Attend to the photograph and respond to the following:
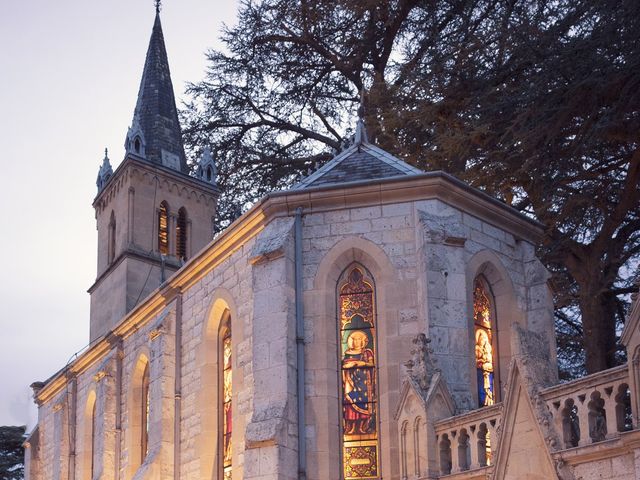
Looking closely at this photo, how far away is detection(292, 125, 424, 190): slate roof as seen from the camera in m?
17.9

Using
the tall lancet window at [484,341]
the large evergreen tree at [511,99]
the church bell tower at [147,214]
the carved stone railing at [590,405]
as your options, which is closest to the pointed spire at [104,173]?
the church bell tower at [147,214]

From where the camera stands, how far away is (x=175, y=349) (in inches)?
820

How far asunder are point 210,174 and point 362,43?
20.4ft

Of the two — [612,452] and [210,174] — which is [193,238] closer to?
[210,174]

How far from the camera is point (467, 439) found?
14766mm

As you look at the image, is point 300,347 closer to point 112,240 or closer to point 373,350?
point 373,350

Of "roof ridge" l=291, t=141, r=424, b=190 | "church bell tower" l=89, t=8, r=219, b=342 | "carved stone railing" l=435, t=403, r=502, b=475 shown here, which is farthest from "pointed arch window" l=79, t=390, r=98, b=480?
"carved stone railing" l=435, t=403, r=502, b=475

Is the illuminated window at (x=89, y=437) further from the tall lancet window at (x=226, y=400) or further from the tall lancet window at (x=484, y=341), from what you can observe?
the tall lancet window at (x=484, y=341)

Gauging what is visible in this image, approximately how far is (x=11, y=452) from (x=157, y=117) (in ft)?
59.8

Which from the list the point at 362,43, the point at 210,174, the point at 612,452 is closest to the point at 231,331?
the point at 612,452

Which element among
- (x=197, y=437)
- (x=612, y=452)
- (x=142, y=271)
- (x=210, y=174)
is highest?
(x=210, y=174)

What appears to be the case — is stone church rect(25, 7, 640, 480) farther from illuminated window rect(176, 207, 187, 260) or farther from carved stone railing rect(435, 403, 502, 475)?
illuminated window rect(176, 207, 187, 260)

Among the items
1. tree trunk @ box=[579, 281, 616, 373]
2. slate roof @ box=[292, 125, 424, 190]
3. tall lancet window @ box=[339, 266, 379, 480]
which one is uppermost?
slate roof @ box=[292, 125, 424, 190]

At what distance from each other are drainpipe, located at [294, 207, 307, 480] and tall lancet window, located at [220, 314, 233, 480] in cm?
248
